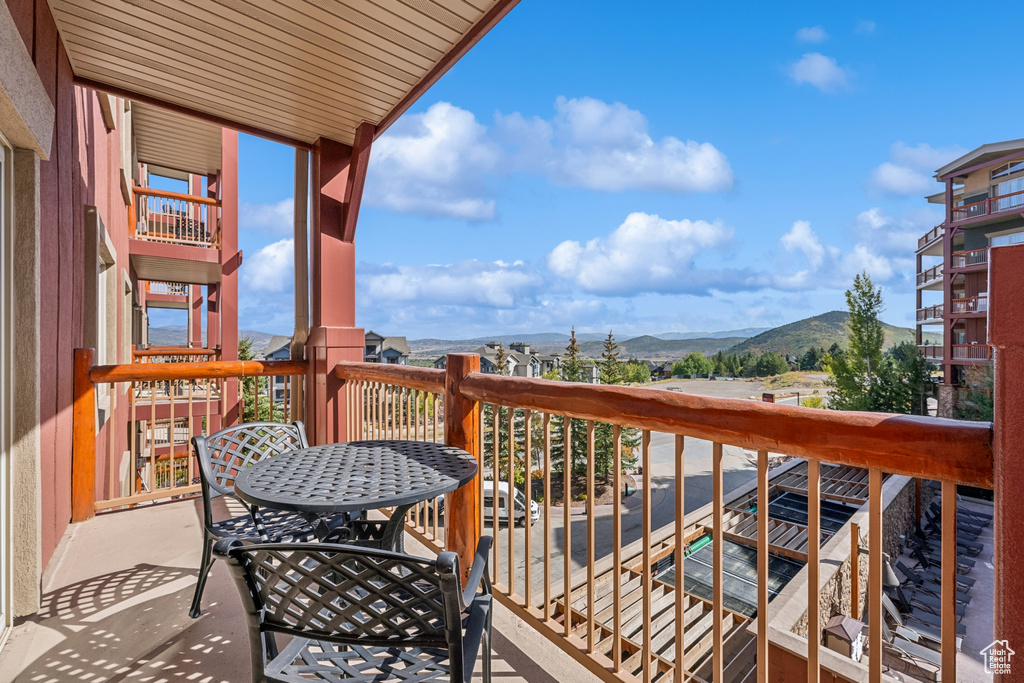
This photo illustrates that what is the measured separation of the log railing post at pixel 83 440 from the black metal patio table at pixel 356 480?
5.85 ft

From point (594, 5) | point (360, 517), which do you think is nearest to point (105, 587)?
point (360, 517)

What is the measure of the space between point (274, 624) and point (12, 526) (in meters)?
1.70

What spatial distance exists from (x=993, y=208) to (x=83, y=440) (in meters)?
5.46

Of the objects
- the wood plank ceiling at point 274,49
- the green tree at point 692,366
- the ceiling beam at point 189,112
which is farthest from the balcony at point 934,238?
the green tree at point 692,366

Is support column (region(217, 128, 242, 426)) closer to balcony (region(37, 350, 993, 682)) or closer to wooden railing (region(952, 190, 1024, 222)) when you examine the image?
balcony (region(37, 350, 993, 682))

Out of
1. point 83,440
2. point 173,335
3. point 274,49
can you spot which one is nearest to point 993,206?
point 274,49

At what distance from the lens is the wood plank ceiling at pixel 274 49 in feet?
7.27

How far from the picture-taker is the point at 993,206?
9.30 ft

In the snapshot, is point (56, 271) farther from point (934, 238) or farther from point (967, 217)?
point (934, 238)

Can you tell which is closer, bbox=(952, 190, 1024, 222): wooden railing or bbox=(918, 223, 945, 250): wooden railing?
bbox=(952, 190, 1024, 222): wooden railing

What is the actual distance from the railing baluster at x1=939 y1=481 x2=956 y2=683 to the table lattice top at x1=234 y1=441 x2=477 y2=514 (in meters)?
1.11

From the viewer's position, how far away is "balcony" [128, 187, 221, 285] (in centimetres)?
780

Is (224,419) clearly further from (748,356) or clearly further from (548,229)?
(548,229)

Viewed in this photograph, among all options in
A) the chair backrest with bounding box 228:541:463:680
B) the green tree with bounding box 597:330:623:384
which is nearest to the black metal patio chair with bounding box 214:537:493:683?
the chair backrest with bounding box 228:541:463:680
